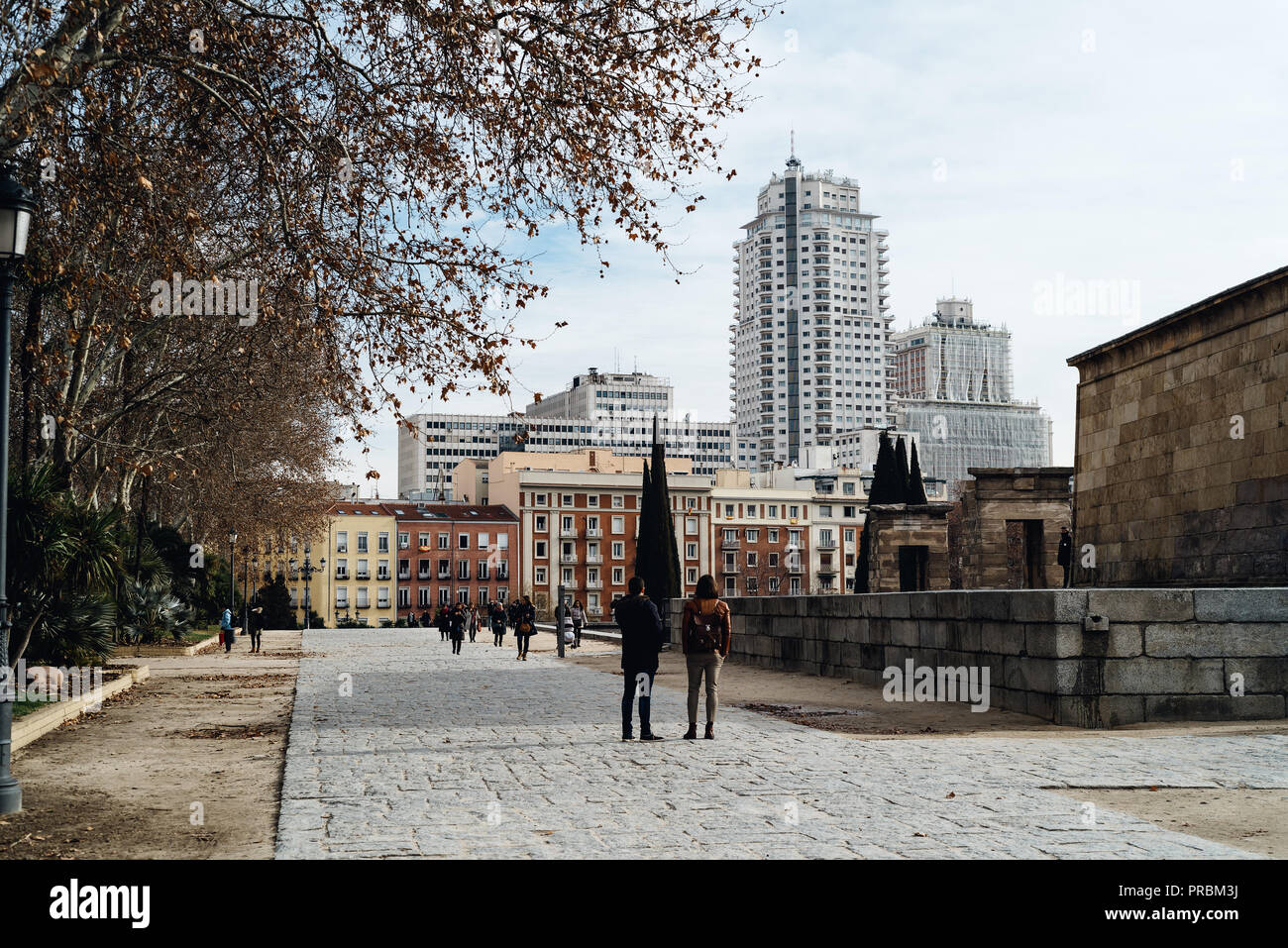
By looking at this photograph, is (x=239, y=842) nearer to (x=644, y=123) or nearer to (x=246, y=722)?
(x=644, y=123)

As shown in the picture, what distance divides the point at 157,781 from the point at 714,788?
15.9 feet

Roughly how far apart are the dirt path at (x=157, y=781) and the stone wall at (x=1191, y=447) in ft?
44.5

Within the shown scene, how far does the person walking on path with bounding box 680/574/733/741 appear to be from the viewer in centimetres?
1285

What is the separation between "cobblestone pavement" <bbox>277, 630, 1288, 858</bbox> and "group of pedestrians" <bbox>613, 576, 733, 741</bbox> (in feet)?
1.11

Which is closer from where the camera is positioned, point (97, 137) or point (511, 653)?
point (97, 137)

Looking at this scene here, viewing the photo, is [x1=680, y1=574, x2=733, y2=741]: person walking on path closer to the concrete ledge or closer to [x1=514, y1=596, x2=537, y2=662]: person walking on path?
the concrete ledge

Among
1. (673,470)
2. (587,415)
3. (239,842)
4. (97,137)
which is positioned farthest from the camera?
(587,415)

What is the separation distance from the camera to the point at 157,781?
10.6 m

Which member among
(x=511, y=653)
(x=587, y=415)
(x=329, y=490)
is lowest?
(x=511, y=653)

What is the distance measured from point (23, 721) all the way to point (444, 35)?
28.0 feet

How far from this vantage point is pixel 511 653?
124ft

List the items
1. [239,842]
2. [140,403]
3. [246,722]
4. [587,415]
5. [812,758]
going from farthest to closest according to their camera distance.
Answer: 1. [587,415]
2. [140,403]
3. [246,722]
4. [812,758]
5. [239,842]

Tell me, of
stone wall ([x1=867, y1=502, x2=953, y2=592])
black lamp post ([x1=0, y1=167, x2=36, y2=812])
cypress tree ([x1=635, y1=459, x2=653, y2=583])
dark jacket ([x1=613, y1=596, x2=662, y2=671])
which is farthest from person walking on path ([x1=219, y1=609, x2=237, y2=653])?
black lamp post ([x1=0, y1=167, x2=36, y2=812])

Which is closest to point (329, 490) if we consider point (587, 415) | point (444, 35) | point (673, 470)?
point (444, 35)
